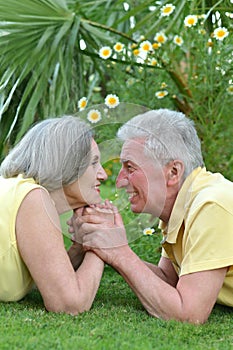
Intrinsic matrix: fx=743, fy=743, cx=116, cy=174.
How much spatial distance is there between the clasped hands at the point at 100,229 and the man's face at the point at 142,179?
0.14m

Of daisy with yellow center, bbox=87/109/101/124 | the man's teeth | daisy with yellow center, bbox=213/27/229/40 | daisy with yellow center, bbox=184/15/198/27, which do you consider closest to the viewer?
the man's teeth

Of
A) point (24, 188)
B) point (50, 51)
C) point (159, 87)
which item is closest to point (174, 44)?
point (159, 87)

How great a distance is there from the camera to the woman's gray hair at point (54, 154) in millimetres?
3223

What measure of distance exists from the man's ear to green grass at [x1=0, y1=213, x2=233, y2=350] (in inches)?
20.2

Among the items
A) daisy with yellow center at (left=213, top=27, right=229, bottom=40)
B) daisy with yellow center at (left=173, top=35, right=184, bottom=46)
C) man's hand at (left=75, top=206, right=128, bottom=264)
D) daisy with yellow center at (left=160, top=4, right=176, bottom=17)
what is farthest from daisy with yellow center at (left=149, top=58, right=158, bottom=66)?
man's hand at (left=75, top=206, right=128, bottom=264)

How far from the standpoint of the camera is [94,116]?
3.75m

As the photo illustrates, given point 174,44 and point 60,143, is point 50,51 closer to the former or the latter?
point 174,44

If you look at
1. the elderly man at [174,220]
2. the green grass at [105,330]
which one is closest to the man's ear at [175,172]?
the elderly man at [174,220]

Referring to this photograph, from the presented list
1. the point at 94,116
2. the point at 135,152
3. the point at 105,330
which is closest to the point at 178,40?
the point at 94,116

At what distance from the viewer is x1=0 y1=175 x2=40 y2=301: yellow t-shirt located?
10.2 feet

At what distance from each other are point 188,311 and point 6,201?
0.89 meters

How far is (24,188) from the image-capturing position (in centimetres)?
314

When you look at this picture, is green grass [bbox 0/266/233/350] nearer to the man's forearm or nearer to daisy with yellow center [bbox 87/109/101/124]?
the man's forearm

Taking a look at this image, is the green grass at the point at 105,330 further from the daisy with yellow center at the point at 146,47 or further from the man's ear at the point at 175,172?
the daisy with yellow center at the point at 146,47
